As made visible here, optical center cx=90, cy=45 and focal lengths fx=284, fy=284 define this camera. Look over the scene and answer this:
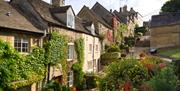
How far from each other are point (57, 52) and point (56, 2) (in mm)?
10792

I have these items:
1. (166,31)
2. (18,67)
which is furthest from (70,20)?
(166,31)

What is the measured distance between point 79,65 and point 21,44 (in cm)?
1133

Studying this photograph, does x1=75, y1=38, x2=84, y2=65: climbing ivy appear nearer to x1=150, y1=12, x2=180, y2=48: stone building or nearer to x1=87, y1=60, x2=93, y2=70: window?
x1=87, y1=60, x2=93, y2=70: window

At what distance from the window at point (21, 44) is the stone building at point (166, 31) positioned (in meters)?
44.3

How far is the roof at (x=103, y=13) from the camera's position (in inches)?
2429

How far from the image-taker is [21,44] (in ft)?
72.5

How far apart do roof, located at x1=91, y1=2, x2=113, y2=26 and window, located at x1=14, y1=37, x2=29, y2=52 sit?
131 ft

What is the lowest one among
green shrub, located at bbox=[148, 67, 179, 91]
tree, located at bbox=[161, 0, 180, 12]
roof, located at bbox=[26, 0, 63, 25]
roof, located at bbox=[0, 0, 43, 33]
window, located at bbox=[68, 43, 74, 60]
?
green shrub, located at bbox=[148, 67, 179, 91]

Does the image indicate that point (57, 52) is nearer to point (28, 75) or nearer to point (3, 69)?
point (28, 75)

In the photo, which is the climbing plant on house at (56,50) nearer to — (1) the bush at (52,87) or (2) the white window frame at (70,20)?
(1) the bush at (52,87)

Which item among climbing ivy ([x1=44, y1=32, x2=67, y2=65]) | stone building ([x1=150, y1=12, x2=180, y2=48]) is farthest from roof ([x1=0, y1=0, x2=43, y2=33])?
stone building ([x1=150, y1=12, x2=180, y2=48])

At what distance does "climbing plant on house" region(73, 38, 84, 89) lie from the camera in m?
31.3

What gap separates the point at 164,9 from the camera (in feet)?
256

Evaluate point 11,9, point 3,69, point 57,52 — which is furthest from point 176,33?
point 3,69
